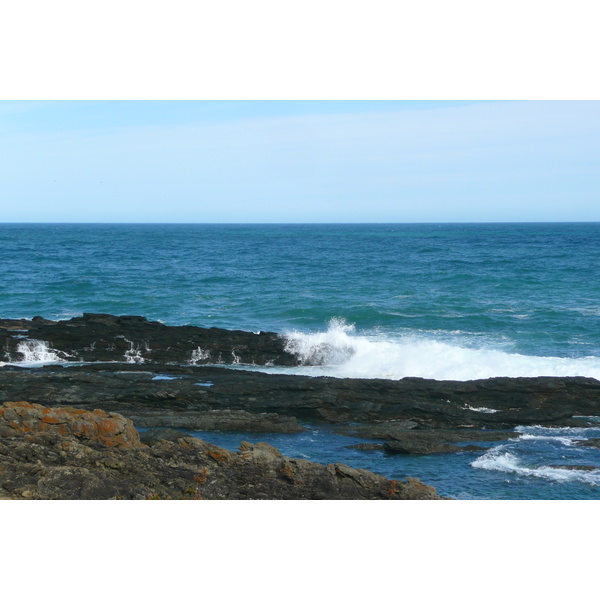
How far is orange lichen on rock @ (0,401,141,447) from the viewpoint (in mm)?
9031

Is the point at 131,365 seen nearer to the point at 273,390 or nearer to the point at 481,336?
the point at 273,390

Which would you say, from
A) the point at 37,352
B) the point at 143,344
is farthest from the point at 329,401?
the point at 37,352

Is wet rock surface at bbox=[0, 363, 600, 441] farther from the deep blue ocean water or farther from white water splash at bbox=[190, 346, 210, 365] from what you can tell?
white water splash at bbox=[190, 346, 210, 365]

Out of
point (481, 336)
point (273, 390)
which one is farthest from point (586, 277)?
point (273, 390)

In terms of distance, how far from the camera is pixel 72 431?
→ 907 centimetres

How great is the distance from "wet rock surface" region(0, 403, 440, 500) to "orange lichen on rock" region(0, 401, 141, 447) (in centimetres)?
12

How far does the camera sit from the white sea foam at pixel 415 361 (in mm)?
19000

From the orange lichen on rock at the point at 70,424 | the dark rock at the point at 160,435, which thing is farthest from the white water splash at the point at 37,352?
the orange lichen on rock at the point at 70,424

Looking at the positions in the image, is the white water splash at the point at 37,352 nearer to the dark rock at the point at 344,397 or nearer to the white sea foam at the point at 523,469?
the dark rock at the point at 344,397

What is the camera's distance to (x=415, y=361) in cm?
2027

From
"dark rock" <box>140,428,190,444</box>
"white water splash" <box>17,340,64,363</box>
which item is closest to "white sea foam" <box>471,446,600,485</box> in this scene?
"dark rock" <box>140,428,190,444</box>

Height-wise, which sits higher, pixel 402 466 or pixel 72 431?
pixel 72 431

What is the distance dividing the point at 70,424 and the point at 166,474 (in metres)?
2.14

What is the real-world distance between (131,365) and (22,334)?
Result: 18.3 feet
